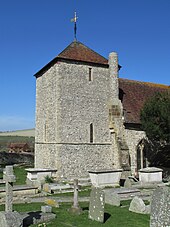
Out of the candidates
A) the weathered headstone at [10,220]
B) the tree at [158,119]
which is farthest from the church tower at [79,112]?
the weathered headstone at [10,220]

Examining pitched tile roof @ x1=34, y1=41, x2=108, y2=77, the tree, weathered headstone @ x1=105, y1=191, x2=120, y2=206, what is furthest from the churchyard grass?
pitched tile roof @ x1=34, y1=41, x2=108, y2=77

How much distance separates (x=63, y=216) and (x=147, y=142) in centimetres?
1445

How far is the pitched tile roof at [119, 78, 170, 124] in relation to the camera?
24.0m

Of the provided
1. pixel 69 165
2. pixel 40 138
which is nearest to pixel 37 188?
pixel 69 165

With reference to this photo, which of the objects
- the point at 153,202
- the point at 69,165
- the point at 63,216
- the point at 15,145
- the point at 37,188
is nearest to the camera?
the point at 153,202

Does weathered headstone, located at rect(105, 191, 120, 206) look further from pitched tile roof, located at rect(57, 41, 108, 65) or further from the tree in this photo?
pitched tile roof, located at rect(57, 41, 108, 65)

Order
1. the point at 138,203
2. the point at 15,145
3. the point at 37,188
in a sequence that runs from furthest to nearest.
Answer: the point at 15,145 → the point at 37,188 → the point at 138,203

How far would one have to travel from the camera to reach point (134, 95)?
26625 mm

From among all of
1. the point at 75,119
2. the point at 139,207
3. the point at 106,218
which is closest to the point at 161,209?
the point at 106,218

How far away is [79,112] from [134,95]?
23.0 feet

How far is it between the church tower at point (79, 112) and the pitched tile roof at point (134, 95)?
1737 millimetres

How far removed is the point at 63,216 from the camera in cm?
1080

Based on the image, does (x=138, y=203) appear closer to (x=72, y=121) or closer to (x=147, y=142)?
(x=72, y=121)

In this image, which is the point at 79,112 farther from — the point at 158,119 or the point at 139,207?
the point at 139,207
